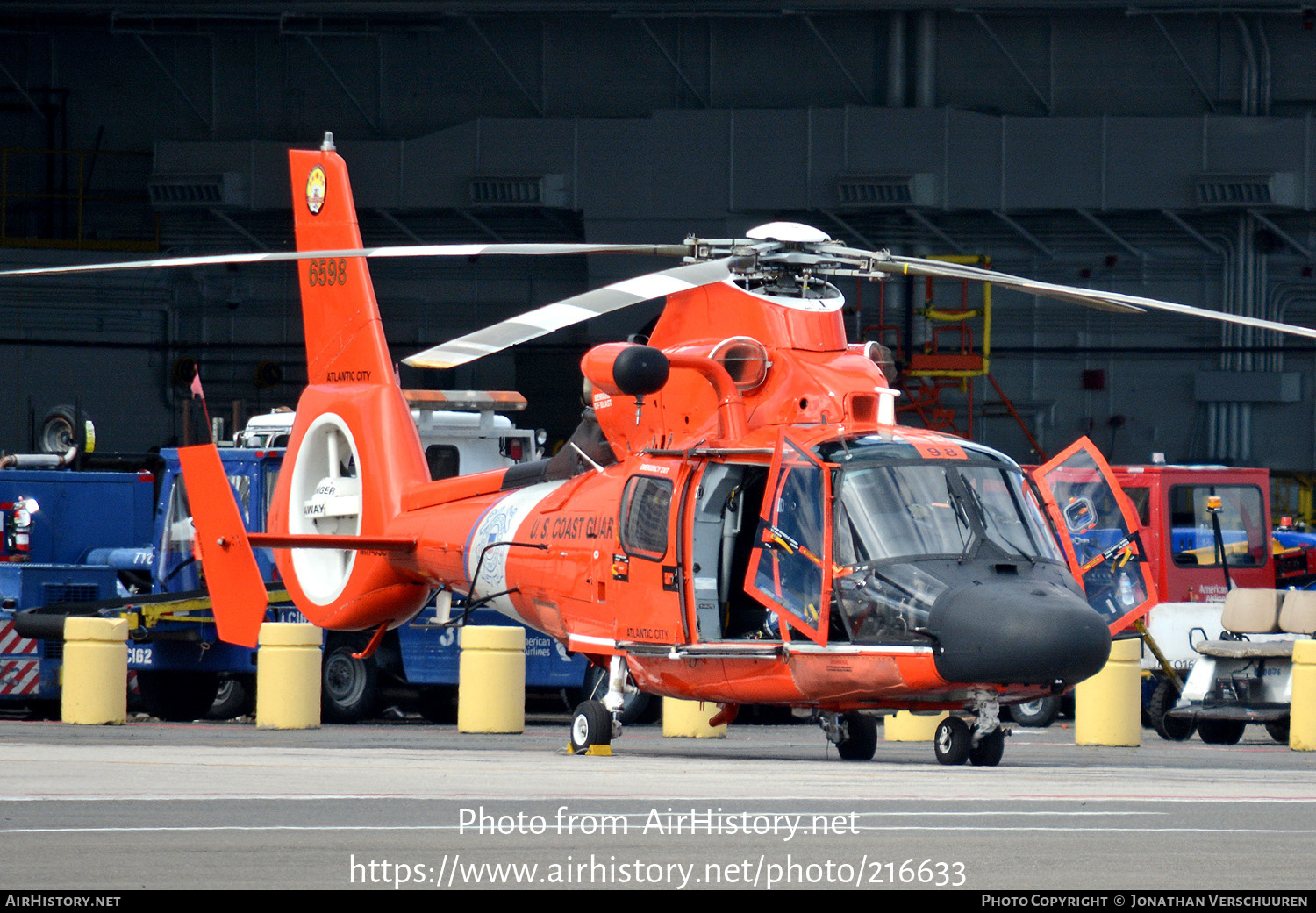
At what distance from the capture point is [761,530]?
12.0 metres

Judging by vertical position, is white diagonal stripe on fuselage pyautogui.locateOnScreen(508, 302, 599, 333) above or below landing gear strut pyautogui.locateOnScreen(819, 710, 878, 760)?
above

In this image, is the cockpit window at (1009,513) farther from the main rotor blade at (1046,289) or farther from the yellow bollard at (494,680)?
the yellow bollard at (494,680)

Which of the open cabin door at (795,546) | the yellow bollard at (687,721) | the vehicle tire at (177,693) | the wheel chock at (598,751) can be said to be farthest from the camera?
the vehicle tire at (177,693)

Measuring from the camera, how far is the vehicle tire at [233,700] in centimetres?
1925

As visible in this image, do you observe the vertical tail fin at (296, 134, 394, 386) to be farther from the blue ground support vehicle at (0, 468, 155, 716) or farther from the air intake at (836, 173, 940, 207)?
the air intake at (836, 173, 940, 207)

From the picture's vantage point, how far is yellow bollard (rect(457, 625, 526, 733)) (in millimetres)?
16000

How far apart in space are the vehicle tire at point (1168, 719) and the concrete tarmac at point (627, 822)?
4561 millimetres

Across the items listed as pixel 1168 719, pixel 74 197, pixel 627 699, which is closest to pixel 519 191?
pixel 74 197

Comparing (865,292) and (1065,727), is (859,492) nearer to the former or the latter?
(1065,727)

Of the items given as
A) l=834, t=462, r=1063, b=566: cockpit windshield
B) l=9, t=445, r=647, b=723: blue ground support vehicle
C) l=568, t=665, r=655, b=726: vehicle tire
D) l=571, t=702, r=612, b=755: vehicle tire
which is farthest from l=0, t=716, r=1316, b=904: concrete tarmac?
l=568, t=665, r=655, b=726: vehicle tire

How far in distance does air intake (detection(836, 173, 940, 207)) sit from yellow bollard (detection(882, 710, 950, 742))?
15.6 metres

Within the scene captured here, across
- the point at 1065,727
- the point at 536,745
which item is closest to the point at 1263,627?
the point at 1065,727

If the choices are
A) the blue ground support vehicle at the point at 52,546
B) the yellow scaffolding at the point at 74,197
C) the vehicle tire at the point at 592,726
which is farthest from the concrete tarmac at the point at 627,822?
the yellow scaffolding at the point at 74,197
